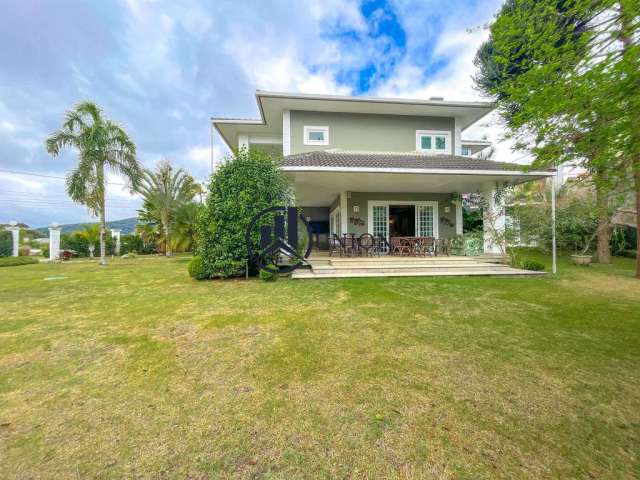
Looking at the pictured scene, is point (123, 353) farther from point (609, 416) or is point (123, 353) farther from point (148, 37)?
point (148, 37)

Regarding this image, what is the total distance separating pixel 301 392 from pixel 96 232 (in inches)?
891

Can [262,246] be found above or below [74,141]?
below

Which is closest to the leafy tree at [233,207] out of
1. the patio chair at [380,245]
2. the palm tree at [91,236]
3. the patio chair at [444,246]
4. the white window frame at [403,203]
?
Answer: the patio chair at [380,245]

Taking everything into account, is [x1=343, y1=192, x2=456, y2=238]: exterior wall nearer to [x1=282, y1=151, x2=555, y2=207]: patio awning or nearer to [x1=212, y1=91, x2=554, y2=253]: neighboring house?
[x1=212, y1=91, x2=554, y2=253]: neighboring house

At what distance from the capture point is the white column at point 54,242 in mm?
15352

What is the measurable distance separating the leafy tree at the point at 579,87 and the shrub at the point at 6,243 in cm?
2536

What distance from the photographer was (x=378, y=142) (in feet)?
38.6

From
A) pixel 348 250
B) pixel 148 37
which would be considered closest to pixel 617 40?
pixel 348 250

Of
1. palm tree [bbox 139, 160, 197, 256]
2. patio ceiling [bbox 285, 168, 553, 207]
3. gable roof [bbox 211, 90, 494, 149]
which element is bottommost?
patio ceiling [bbox 285, 168, 553, 207]

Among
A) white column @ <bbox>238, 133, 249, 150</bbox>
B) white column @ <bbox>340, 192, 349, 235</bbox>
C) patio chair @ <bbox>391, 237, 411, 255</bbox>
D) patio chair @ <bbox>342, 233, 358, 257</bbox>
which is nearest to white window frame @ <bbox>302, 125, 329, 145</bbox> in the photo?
white column @ <bbox>340, 192, 349, 235</bbox>

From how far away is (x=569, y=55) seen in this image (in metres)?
2.81

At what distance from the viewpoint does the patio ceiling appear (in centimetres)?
856

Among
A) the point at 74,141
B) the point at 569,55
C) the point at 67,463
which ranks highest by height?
the point at 74,141

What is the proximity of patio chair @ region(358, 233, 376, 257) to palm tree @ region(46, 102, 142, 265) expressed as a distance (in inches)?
521
